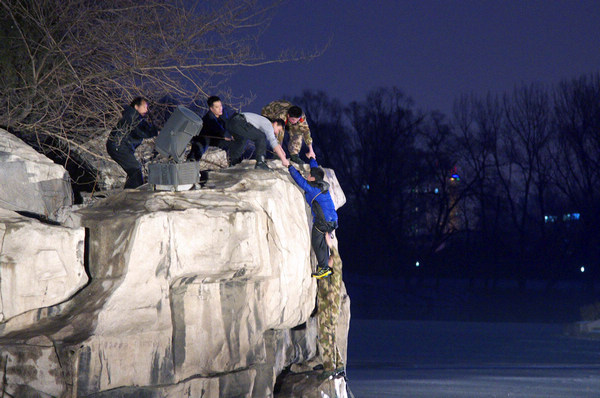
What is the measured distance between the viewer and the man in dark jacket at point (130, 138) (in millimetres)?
7996

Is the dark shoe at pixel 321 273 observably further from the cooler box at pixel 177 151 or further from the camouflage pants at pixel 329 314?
the cooler box at pixel 177 151

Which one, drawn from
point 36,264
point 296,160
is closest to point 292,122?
point 296,160

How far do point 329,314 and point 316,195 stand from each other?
1416 millimetres

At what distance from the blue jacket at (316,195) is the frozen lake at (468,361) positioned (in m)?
3.82

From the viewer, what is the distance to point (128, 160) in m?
8.12

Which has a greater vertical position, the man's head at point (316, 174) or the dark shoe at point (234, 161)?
the dark shoe at point (234, 161)

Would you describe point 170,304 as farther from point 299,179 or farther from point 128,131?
point 128,131

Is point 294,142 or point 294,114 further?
point 294,142

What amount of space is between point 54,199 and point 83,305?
5.78 feet

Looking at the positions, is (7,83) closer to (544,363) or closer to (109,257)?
(109,257)

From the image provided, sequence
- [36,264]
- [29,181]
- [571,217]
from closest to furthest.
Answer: [36,264]
[29,181]
[571,217]

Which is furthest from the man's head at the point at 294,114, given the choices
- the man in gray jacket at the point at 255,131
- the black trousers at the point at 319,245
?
the black trousers at the point at 319,245

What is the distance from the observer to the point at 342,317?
29.3ft

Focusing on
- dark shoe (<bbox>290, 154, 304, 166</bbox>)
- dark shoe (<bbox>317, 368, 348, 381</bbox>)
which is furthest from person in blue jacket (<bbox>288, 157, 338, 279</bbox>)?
dark shoe (<bbox>317, 368, 348, 381</bbox>)
